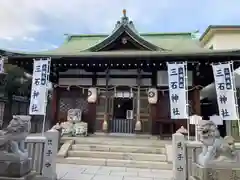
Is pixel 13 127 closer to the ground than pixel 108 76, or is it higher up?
closer to the ground

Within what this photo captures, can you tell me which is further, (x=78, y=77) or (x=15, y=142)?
(x=78, y=77)

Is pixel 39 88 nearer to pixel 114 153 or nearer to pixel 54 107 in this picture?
pixel 54 107

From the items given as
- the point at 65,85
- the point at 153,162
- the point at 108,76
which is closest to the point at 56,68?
the point at 65,85

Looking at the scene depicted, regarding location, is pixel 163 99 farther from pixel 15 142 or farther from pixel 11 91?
pixel 11 91

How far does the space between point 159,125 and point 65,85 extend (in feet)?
17.2

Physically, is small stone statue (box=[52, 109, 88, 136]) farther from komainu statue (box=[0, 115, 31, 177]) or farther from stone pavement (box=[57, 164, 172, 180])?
komainu statue (box=[0, 115, 31, 177])

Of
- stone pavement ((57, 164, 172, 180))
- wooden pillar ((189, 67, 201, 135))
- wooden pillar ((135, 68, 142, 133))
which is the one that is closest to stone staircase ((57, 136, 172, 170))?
stone pavement ((57, 164, 172, 180))

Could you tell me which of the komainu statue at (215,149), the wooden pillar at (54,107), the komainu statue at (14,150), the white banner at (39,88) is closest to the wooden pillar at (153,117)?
the wooden pillar at (54,107)

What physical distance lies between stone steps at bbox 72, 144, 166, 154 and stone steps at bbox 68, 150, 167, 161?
0.30 metres

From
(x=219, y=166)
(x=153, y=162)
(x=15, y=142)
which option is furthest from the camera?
(x=153, y=162)

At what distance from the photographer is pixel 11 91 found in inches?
647

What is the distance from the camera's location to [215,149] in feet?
12.4

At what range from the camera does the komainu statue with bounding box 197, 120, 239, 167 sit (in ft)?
12.3

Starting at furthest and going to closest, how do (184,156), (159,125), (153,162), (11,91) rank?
(11,91) < (159,125) < (153,162) < (184,156)
